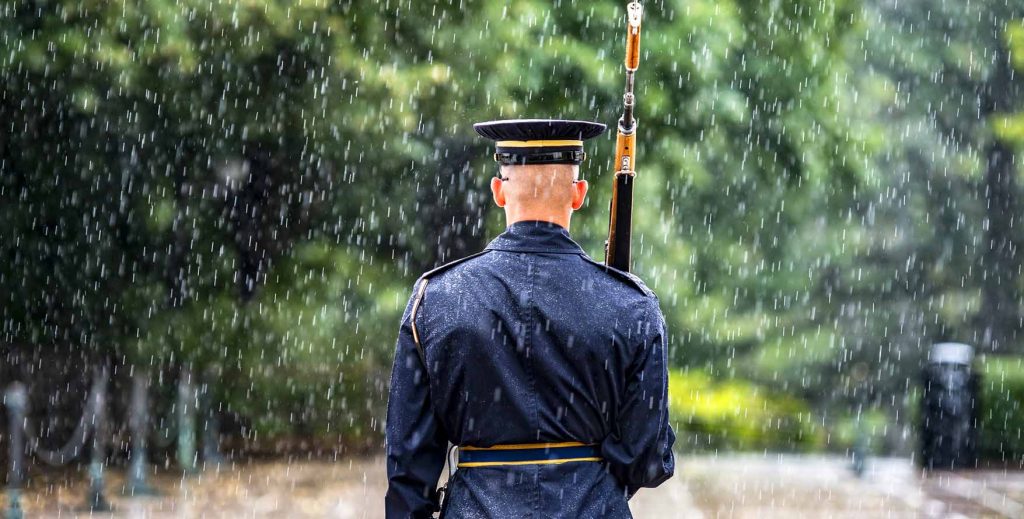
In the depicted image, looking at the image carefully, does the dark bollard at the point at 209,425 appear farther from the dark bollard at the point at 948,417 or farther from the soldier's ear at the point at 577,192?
the soldier's ear at the point at 577,192

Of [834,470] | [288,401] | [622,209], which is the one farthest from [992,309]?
[622,209]

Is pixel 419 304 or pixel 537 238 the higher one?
pixel 537 238

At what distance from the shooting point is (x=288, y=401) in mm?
15688

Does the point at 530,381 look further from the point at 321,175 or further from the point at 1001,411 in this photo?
the point at 1001,411

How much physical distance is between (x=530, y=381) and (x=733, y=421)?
48.0 feet

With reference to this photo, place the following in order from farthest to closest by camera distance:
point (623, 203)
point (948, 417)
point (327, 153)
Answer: point (948, 417)
point (327, 153)
point (623, 203)

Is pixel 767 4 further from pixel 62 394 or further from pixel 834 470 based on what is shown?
pixel 62 394

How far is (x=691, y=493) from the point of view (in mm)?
12281

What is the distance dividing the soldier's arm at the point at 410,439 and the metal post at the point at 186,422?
10.6 m

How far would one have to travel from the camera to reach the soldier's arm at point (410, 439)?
3.24 meters

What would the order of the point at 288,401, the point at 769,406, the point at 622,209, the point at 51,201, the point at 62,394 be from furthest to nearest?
the point at 769,406 → the point at 288,401 → the point at 62,394 → the point at 51,201 → the point at 622,209

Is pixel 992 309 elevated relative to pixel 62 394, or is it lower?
lower

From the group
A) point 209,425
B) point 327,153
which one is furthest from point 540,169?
point 209,425

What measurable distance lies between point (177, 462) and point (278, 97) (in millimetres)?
5094
